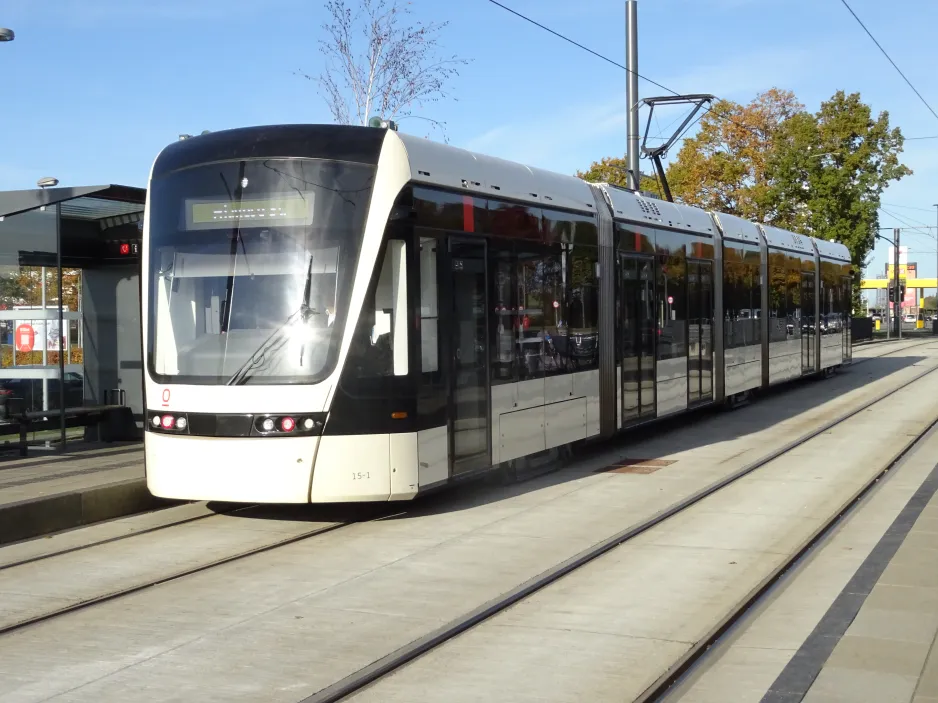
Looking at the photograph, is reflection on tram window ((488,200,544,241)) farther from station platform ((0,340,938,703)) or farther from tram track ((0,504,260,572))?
tram track ((0,504,260,572))

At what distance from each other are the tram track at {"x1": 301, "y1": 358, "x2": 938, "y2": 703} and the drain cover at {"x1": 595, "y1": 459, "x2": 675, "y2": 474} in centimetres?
102

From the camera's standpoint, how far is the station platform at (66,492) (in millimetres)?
10094

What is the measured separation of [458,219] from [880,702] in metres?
6.55

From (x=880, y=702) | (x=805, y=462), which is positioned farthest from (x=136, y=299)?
(x=880, y=702)

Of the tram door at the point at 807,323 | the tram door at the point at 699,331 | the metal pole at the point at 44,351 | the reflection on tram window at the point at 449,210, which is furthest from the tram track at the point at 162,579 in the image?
the tram door at the point at 807,323

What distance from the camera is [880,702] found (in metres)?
5.35

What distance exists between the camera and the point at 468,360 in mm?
11062

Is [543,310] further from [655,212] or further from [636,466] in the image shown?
[655,212]

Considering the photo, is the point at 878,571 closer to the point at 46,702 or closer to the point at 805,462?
the point at 46,702

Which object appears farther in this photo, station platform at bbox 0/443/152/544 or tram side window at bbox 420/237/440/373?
tram side window at bbox 420/237/440/373

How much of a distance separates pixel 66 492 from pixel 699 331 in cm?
1100

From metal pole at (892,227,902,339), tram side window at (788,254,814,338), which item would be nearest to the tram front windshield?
tram side window at (788,254,814,338)

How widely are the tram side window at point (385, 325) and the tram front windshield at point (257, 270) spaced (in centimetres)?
20

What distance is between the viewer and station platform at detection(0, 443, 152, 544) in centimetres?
1009
